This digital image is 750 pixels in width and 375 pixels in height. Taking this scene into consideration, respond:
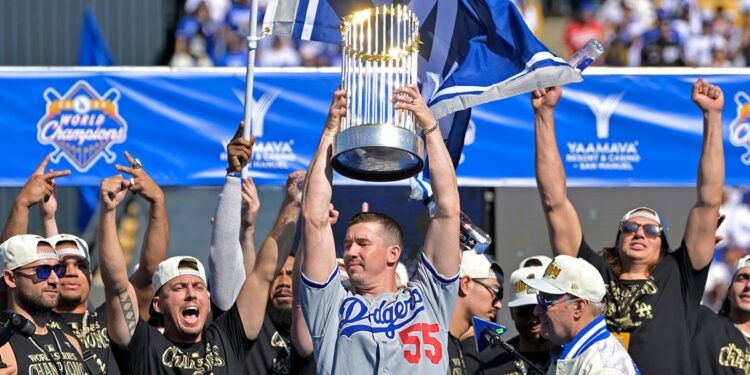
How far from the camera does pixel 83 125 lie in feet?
31.7

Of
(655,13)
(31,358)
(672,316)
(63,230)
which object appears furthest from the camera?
(655,13)

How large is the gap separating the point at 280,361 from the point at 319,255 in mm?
1586

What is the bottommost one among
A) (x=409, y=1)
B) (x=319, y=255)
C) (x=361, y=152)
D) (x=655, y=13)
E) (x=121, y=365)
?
(x=121, y=365)

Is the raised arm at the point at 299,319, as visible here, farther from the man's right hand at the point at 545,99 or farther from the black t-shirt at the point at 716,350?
the black t-shirt at the point at 716,350

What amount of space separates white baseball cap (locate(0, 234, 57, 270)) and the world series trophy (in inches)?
74.3

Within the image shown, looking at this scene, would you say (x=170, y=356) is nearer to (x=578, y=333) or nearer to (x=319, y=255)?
(x=319, y=255)

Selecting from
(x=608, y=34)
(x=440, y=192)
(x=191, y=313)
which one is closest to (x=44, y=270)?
(x=191, y=313)

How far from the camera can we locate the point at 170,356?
24.3 feet

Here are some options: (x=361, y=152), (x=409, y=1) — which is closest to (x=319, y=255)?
(x=361, y=152)

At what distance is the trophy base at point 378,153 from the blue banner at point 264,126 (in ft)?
10.5

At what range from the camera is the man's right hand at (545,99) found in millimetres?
8109

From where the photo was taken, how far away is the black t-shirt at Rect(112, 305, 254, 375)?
7367 mm

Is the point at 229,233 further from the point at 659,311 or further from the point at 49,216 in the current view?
the point at 659,311

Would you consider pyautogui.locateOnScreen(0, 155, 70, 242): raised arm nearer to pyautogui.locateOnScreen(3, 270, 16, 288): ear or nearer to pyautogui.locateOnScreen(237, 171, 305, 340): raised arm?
pyautogui.locateOnScreen(3, 270, 16, 288): ear
